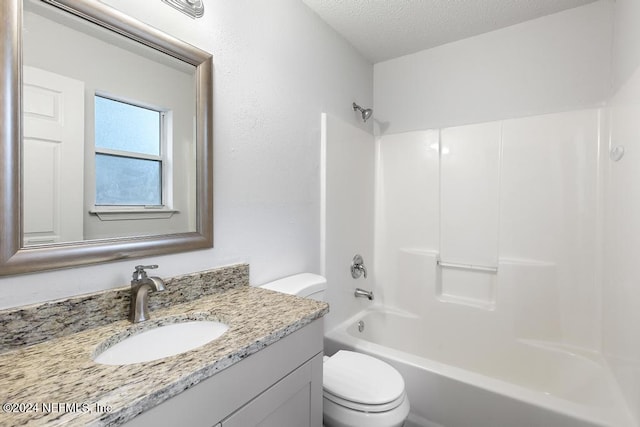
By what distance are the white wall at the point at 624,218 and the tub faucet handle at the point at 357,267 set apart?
55.2 inches

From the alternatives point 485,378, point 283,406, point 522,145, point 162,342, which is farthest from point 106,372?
point 522,145

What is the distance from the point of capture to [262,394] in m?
0.78

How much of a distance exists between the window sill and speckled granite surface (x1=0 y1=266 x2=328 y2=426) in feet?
1.05

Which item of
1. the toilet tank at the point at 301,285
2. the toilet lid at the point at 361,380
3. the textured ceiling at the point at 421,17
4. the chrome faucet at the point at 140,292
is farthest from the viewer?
the textured ceiling at the point at 421,17

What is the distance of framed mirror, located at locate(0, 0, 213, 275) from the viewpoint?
2.42ft

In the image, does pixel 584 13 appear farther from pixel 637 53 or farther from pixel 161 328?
pixel 161 328

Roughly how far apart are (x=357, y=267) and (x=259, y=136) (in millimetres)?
1256

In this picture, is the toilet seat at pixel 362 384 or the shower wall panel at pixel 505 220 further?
the shower wall panel at pixel 505 220

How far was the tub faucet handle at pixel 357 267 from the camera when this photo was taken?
2160 millimetres

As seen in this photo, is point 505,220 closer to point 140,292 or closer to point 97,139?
point 140,292

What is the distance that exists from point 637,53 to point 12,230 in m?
2.38

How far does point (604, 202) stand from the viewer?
170cm

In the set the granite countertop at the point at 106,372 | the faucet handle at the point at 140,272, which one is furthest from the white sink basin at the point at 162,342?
the faucet handle at the point at 140,272

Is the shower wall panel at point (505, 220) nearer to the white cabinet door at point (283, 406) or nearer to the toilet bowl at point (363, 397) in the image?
the toilet bowl at point (363, 397)
